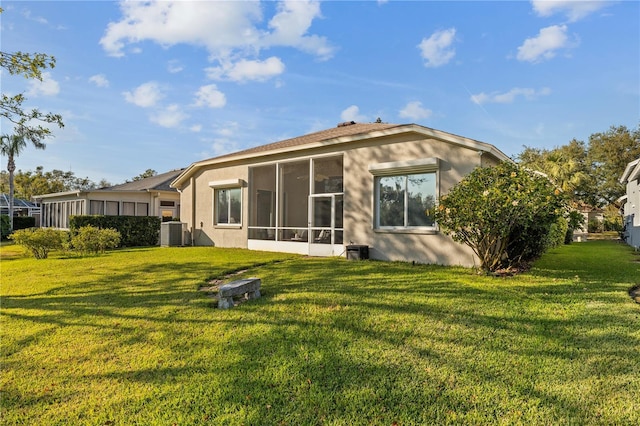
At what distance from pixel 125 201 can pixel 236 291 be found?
21.2 m

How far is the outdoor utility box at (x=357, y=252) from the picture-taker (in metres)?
11.0

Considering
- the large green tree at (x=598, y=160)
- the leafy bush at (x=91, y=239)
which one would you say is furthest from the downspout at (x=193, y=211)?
the large green tree at (x=598, y=160)

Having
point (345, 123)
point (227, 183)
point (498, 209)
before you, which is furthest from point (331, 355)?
point (345, 123)

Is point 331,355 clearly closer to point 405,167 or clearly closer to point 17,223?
point 405,167

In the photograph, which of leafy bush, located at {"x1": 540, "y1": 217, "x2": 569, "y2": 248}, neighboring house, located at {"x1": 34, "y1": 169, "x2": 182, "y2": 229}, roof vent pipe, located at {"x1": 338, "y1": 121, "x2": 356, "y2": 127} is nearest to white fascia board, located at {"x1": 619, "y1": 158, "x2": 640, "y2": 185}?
leafy bush, located at {"x1": 540, "y1": 217, "x2": 569, "y2": 248}

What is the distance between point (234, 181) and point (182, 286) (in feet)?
28.2

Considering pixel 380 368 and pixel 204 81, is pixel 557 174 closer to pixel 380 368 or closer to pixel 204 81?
pixel 204 81

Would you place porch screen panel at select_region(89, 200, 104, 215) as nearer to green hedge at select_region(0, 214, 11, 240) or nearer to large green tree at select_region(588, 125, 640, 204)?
green hedge at select_region(0, 214, 11, 240)

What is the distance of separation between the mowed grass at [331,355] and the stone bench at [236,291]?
269mm

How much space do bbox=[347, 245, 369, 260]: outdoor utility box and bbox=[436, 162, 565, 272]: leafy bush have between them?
3.00m

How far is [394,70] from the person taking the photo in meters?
16.4

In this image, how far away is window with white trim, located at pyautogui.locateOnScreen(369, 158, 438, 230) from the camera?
33.1ft

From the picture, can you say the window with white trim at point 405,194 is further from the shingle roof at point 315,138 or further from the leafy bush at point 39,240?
the leafy bush at point 39,240

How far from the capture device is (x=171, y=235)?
663 inches
